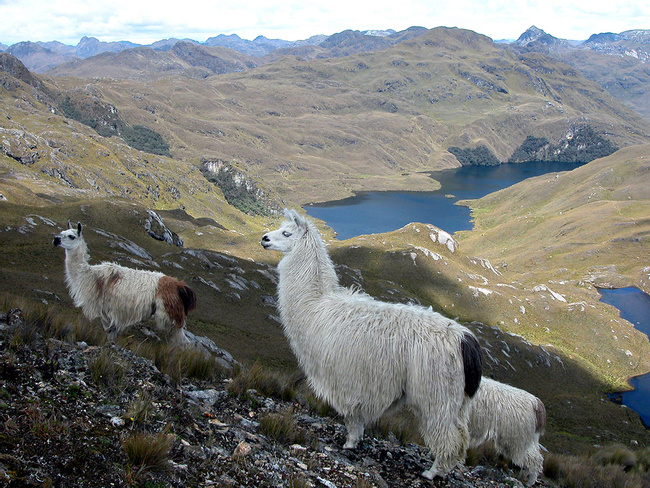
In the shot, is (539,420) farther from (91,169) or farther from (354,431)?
(91,169)

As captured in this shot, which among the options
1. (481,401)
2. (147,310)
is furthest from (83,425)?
(481,401)

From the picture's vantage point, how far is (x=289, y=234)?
883 cm

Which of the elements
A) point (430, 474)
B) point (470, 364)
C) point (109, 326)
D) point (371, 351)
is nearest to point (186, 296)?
point (109, 326)

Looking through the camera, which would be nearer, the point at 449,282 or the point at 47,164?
the point at 449,282

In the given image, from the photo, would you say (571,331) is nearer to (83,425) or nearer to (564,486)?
(564,486)

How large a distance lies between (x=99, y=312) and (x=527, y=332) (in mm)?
62413

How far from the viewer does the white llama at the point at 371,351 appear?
7.22 metres

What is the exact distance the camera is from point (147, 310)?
45.8ft

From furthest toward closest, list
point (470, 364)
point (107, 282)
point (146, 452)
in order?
1. point (107, 282)
2. point (470, 364)
3. point (146, 452)

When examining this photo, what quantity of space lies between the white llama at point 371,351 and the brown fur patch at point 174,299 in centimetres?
689

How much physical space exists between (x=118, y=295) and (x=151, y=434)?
1022 cm

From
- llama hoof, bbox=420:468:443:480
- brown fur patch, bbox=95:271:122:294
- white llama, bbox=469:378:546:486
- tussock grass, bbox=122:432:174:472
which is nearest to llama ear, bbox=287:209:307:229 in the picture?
tussock grass, bbox=122:432:174:472

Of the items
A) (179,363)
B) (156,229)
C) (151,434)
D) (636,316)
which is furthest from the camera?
(636,316)

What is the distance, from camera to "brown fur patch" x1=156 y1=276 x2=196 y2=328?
46.2 ft
